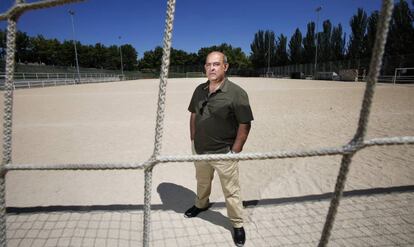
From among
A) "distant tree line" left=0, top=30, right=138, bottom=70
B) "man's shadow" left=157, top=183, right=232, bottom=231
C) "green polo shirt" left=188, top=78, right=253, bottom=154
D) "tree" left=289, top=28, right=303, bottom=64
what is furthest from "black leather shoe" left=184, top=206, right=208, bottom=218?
"distant tree line" left=0, top=30, right=138, bottom=70

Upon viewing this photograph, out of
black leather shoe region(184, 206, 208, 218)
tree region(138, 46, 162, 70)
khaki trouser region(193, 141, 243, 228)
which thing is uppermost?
tree region(138, 46, 162, 70)

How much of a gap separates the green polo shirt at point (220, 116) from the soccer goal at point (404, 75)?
92.0 ft

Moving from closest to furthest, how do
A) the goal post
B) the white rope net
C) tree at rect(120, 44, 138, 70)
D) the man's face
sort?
the white rope net → the man's face → the goal post → tree at rect(120, 44, 138, 70)

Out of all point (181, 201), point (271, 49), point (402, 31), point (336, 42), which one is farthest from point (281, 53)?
point (181, 201)

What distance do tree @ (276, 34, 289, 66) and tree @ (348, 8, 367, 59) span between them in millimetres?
23145

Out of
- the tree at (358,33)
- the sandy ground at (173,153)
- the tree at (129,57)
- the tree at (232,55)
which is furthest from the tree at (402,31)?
the tree at (129,57)

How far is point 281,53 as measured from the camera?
6694 cm

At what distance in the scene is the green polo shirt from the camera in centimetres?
231

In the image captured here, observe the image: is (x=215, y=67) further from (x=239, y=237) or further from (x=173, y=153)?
(x=173, y=153)

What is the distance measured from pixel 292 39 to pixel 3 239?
68.2 metres

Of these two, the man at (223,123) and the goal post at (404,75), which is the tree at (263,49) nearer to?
the goal post at (404,75)

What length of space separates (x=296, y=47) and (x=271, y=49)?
39.2 ft

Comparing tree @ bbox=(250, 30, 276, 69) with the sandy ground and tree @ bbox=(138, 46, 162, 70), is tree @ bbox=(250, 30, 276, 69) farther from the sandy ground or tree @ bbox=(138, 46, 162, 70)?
the sandy ground

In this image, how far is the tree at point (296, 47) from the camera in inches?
2339
